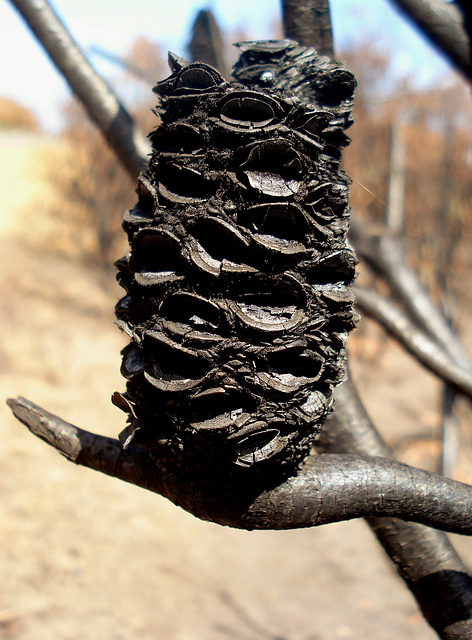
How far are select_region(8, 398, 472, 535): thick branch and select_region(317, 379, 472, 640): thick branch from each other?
266mm

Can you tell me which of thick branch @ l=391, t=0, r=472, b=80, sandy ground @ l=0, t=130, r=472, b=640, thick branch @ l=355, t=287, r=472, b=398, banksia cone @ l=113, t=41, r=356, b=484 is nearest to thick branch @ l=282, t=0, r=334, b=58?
thick branch @ l=391, t=0, r=472, b=80

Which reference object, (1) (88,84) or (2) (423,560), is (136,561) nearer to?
(2) (423,560)

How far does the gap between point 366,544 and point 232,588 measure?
4.20 ft

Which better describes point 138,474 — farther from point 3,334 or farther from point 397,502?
point 3,334

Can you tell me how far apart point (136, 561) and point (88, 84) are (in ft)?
10.0

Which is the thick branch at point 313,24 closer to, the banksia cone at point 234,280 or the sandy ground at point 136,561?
the banksia cone at point 234,280

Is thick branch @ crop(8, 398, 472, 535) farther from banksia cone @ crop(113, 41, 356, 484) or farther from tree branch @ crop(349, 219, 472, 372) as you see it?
tree branch @ crop(349, 219, 472, 372)

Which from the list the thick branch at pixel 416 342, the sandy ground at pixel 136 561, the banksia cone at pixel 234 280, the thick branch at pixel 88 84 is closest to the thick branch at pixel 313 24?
the thick branch at pixel 88 84

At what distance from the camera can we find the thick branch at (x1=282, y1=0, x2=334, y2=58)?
1448 millimetres

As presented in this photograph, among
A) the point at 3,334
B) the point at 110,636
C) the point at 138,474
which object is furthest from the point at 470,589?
the point at 3,334

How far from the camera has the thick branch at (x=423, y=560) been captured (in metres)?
1.15

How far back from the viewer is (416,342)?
2043 mm

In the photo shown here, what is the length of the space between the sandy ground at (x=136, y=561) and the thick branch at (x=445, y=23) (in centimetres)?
290

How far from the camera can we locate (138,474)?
3.31 feet
